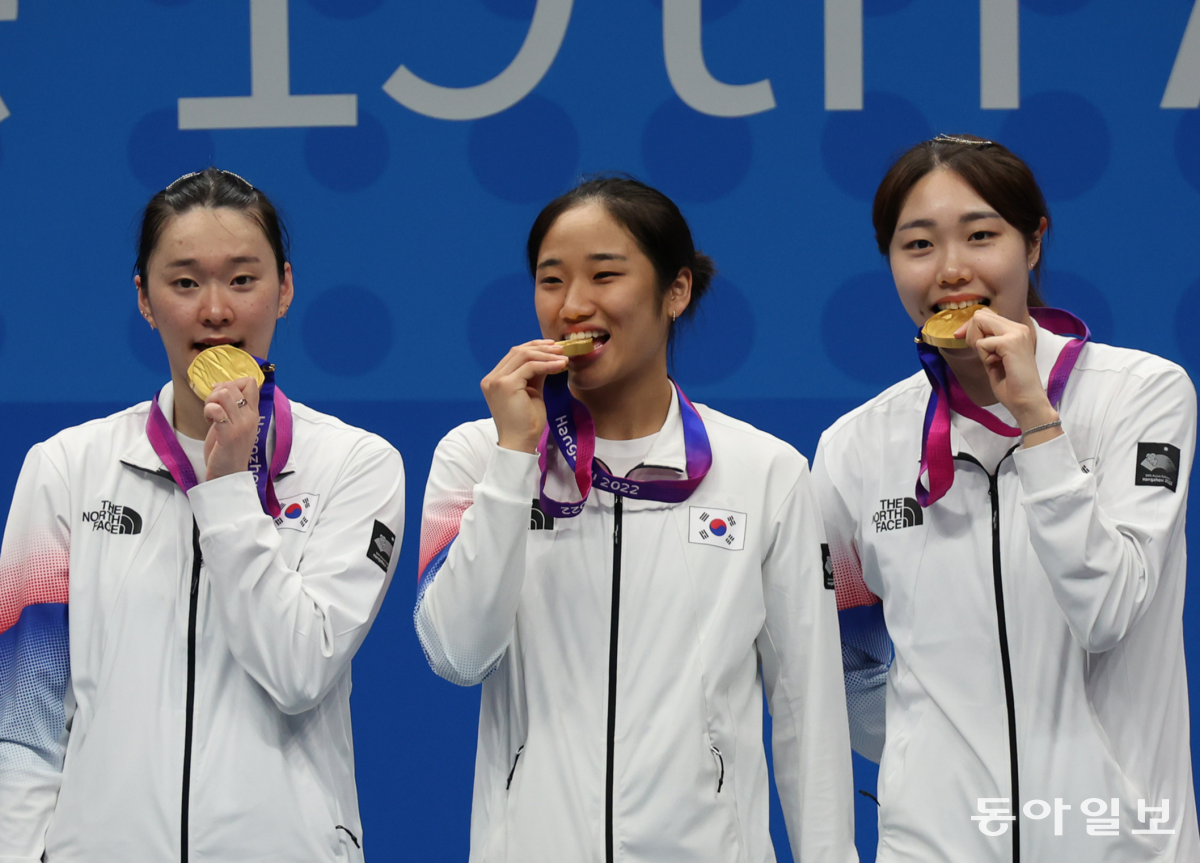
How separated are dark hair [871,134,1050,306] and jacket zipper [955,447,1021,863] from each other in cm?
48

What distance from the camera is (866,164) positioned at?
405 cm

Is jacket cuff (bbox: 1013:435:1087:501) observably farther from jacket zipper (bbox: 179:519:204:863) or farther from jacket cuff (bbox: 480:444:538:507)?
jacket zipper (bbox: 179:519:204:863)

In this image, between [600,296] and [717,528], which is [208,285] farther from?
[717,528]

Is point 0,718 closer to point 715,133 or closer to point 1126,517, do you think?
point 1126,517

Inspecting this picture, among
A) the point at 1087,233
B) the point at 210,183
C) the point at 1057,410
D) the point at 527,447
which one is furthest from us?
the point at 1087,233

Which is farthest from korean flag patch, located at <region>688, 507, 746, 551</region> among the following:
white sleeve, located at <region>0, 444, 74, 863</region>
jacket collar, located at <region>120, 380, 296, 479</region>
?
white sleeve, located at <region>0, 444, 74, 863</region>

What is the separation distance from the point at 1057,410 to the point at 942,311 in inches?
11.2

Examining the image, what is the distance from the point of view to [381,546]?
260cm

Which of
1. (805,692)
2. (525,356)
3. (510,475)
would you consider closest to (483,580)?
(510,475)

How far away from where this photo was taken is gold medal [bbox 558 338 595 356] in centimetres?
247

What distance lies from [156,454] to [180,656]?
41cm

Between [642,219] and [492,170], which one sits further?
[492,170]

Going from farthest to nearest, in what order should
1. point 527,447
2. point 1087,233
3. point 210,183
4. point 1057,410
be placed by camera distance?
1. point 1087,233
2. point 210,183
3. point 1057,410
4. point 527,447

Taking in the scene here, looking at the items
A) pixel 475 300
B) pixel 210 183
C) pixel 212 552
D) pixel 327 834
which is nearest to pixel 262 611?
pixel 212 552
